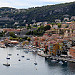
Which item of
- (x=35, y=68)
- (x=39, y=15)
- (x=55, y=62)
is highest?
(x=39, y=15)

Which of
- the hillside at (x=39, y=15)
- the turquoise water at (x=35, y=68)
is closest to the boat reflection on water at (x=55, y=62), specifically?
the turquoise water at (x=35, y=68)

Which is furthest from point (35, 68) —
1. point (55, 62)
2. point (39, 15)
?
point (39, 15)

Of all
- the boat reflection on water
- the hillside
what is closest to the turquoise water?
the boat reflection on water

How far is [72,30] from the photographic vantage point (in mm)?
37469

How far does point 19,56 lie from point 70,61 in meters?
5.22

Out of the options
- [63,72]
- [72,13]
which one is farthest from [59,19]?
[63,72]

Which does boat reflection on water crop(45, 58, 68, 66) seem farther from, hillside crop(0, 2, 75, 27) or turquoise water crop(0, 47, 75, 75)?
hillside crop(0, 2, 75, 27)

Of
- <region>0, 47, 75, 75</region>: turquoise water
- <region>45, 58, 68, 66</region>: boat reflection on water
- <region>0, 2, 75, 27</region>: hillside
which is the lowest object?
<region>0, 47, 75, 75</region>: turquoise water

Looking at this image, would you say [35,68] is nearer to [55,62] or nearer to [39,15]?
[55,62]

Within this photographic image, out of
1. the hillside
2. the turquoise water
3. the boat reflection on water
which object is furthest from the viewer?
the hillside

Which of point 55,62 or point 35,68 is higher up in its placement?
point 55,62

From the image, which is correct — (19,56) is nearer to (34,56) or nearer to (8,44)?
(34,56)

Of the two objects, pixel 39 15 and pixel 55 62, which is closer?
pixel 55 62

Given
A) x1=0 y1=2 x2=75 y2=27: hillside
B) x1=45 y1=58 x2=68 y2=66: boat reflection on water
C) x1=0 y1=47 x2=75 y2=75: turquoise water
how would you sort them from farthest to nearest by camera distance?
1. x1=0 y1=2 x2=75 y2=27: hillside
2. x1=45 y1=58 x2=68 y2=66: boat reflection on water
3. x1=0 y1=47 x2=75 y2=75: turquoise water
